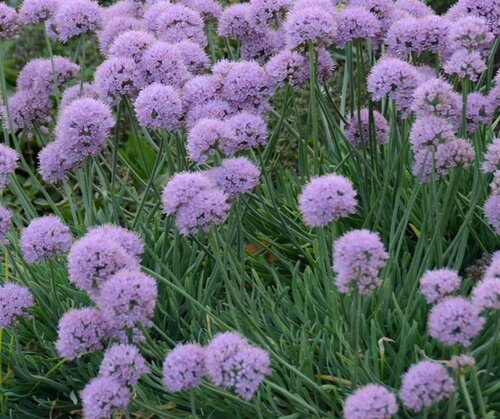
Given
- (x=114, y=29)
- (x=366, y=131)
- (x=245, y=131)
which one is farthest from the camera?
(x=114, y=29)

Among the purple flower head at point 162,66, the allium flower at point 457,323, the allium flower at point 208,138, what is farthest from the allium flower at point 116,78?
the allium flower at point 457,323

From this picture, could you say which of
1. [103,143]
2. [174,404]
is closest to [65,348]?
[174,404]

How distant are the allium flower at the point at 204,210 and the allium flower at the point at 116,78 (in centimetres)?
81

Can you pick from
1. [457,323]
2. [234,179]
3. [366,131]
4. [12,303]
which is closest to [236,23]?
[366,131]

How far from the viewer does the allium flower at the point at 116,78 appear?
10.7 feet

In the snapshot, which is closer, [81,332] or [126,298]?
[126,298]

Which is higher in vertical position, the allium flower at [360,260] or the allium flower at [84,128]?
the allium flower at [84,128]

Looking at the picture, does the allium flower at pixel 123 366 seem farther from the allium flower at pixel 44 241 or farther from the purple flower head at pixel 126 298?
the allium flower at pixel 44 241

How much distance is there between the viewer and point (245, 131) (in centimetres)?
310

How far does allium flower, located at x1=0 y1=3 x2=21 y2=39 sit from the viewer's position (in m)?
3.92

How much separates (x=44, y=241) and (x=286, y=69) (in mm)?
1095

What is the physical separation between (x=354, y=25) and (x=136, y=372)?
166 centimetres

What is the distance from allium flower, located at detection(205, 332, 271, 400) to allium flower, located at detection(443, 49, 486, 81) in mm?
1245

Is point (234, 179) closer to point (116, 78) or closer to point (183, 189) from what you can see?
point (183, 189)
